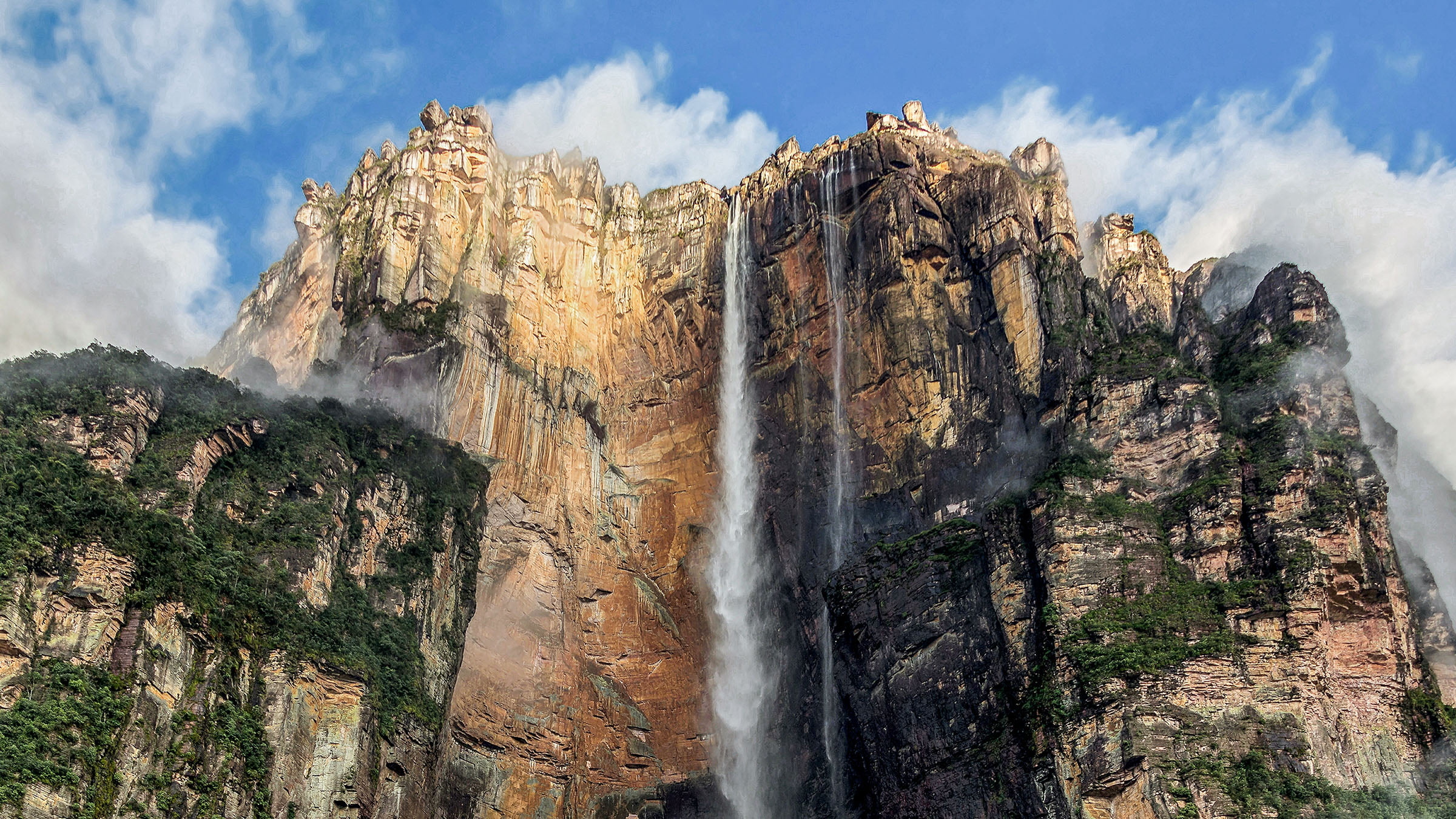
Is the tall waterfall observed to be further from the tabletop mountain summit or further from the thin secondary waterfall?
the thin secondary waterfall

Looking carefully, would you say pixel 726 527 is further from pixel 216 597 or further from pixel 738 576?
pixel 216 597

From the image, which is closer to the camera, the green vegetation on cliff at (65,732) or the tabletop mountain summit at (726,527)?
the green vegetation on cliff at (65,732)

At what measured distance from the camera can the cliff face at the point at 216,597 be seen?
35.8 m

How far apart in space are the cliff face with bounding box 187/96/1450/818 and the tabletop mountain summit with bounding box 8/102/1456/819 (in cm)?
19

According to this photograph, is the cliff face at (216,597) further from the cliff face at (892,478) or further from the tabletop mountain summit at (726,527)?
the cliff face at (892,478)

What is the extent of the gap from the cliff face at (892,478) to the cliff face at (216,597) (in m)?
3.84

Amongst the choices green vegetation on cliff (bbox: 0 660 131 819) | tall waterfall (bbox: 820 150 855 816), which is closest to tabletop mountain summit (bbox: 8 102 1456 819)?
green vegetation on cliff (bbox: 0 660 131 819)

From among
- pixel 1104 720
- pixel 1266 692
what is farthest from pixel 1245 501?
pixel 1104 720

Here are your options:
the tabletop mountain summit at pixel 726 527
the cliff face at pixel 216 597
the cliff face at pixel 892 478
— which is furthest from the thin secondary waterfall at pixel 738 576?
the cliff face at pixel 216 597

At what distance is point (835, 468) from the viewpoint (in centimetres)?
5725

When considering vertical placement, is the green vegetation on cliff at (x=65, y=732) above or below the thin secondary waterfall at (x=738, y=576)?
below

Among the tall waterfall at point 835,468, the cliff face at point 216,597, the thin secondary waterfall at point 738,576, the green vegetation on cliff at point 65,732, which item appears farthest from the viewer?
the thin secondary waterfall at point 738,576

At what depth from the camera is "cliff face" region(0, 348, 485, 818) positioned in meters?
35.8

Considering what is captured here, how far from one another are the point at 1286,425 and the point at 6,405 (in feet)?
152
